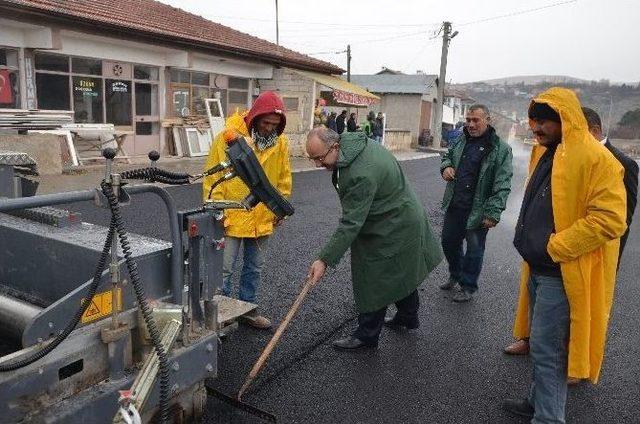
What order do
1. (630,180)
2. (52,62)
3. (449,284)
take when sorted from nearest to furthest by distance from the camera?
(630,180)
(449,284)
(52,62)

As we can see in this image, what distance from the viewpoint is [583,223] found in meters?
2.40

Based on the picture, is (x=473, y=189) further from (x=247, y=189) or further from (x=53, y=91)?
(x=53, y=91)

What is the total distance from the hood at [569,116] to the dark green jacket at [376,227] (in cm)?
112

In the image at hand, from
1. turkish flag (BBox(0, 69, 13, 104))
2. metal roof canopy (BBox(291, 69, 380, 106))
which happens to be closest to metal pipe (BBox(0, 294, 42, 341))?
turkish flag (BBox(0, 69, 13, 104))

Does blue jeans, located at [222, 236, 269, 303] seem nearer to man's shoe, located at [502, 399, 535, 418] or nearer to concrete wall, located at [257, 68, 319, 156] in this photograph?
man's shoe, located at [502, 399, 535, 418]

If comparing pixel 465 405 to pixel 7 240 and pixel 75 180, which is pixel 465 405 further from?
pixel 75 180

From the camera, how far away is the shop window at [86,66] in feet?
40.1

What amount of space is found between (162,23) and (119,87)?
2.70 m

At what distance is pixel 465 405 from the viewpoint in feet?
10.2

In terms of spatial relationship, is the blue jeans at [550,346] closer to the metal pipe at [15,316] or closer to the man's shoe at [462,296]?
the man's shoe at [462,296]

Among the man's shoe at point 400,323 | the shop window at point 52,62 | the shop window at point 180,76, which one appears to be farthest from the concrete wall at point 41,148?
the man's shoe at point 400,323

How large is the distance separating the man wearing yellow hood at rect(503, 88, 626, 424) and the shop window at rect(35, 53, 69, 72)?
1190cm

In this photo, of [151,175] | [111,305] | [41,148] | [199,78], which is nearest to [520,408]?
[111,305]

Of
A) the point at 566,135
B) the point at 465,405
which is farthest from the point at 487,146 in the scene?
the point at 465,405
